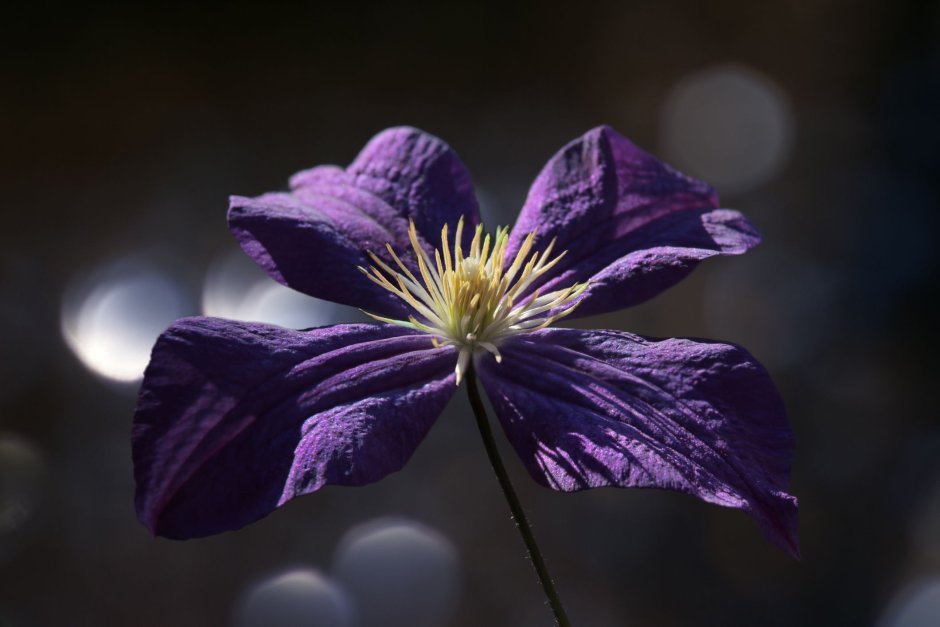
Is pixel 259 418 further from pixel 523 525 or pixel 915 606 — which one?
pixel 915 606

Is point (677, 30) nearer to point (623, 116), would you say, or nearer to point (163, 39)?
point (623, 116)

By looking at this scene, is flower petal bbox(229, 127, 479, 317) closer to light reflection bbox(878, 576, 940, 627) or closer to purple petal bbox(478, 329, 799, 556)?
purple petal bbox(478, 329, 799, 556)

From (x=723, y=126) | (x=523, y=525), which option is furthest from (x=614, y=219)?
(x=723, y=126)

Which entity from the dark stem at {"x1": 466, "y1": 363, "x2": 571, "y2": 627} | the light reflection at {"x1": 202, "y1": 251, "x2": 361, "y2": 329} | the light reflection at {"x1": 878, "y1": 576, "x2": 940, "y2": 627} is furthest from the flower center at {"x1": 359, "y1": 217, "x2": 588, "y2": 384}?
the light reflection at {"x1": 878, "y1": 576, "x2": 940, "y2": 627}

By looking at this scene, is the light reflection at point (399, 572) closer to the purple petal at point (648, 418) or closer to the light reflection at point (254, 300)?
the light reflection at point (254, 300)

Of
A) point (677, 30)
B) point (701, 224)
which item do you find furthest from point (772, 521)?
point (677, 30)

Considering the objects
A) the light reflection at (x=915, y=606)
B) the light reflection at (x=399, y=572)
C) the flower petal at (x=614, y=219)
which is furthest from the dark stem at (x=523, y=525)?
the light reflection at (x=915, y=606)
